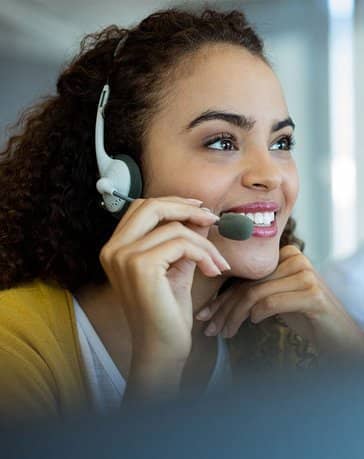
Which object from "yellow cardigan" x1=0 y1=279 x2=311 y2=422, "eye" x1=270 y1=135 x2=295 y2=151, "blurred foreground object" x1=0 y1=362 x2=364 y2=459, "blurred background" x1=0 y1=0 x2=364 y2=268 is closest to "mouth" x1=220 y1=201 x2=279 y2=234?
"eye" x1=270 y1=135 x2=295 y2=151

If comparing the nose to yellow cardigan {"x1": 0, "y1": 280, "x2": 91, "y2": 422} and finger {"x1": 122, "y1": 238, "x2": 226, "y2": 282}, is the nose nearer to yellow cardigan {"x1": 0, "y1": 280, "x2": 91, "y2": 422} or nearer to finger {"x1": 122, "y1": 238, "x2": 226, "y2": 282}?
finger {"x1": 122, "y1": 238, "x2": 226, "y2": 282}

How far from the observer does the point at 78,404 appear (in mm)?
232

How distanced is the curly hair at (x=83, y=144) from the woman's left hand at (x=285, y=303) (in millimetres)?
222

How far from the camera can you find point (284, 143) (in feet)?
3.83

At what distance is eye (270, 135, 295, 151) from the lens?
44.9 inches

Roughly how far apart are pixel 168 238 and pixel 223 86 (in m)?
0.32

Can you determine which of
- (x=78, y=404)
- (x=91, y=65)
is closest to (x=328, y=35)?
(x=91, y=65)

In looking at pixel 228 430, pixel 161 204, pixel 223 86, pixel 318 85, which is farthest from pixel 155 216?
pixel 318 85

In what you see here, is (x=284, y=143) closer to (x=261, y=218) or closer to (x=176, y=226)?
(x=261, y=218)

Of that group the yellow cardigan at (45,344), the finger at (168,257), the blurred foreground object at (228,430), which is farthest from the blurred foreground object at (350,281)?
the blurred foreground object at (228,430)

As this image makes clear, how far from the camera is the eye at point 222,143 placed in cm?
106

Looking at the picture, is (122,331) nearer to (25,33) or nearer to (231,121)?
(231,121)

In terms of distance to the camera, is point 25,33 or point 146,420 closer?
point 146,420

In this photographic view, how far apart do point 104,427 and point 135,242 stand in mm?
678
